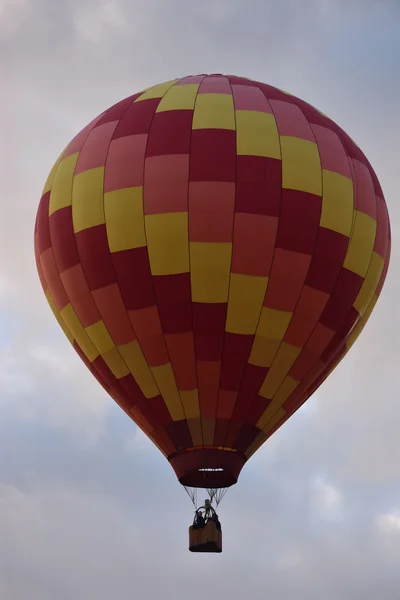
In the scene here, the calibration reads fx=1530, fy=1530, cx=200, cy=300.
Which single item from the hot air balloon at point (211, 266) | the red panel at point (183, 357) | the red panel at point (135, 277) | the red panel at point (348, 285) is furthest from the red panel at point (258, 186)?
the red panel at point (183, 357)

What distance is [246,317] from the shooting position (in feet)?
74.5

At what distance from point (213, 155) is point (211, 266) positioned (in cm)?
171

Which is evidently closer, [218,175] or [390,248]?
[218,175]

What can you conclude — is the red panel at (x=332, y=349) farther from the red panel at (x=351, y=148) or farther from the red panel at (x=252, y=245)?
the red panel at (x=351, y=148)

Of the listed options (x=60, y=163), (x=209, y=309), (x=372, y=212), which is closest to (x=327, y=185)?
(x=372, y=212)

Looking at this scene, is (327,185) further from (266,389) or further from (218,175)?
(266,389)

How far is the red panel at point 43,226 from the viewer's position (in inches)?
958

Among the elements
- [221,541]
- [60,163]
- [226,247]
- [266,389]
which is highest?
[60,163]

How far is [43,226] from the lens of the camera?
24.5m

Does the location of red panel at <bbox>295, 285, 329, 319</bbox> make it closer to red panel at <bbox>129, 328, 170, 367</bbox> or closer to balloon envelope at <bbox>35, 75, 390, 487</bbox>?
balloon envelope at <bbox>35, 75, 390, 487</bbox>

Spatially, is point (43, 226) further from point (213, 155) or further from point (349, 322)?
point (349, 322)

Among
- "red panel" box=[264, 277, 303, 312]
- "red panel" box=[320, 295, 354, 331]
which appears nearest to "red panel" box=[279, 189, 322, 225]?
"red panel" box=[264, 277, 303, 312]

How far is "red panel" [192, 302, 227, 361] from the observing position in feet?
74.3

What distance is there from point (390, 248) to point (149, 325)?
4.67 metres
